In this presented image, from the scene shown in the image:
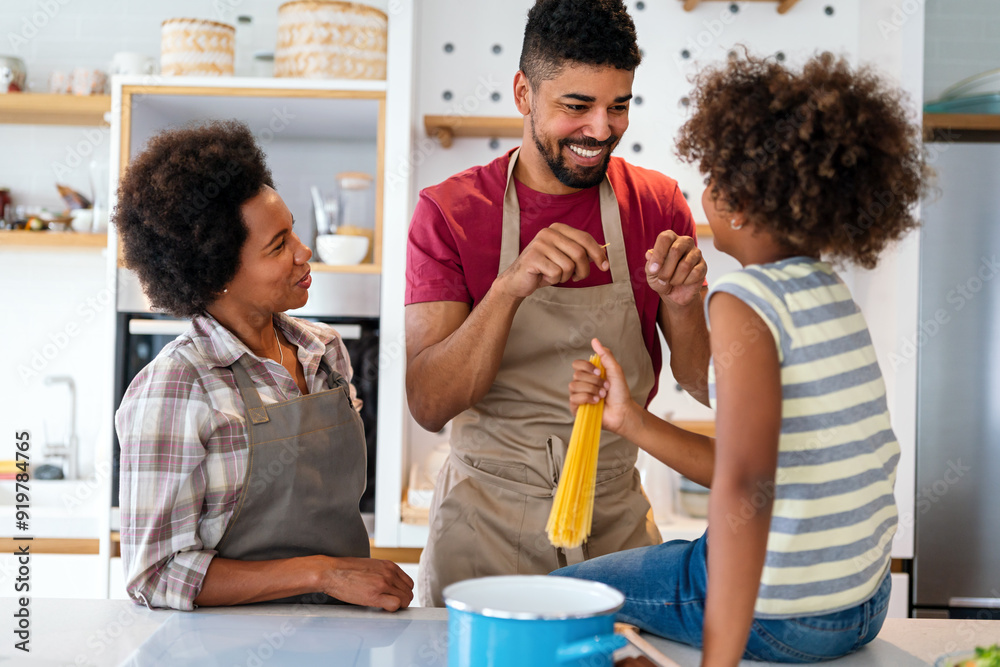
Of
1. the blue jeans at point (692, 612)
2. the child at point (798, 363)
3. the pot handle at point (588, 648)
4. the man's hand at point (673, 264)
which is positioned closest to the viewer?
the pot handle at point (588, 648)

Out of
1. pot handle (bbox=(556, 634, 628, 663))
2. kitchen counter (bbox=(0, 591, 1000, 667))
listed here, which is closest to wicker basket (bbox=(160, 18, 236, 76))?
kitchen counter (bbox=(0, 591, 1000, 667))

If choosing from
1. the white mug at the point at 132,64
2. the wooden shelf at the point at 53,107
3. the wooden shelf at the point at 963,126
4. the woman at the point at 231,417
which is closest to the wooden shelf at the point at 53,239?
the wooden shelf at the point at 53,107

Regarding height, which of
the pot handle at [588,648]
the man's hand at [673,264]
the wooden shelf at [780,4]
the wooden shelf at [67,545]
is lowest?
the wooden shelf at [67,545]

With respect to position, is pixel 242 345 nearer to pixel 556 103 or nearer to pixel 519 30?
pixel 556 103

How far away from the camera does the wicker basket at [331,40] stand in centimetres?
248

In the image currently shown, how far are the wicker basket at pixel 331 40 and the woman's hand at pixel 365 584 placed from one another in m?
1.79

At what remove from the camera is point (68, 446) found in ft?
9.36

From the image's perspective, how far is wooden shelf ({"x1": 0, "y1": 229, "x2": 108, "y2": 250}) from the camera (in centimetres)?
261

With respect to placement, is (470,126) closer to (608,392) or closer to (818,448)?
(608,392)

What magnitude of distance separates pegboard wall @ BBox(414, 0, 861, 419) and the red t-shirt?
138 centimetres

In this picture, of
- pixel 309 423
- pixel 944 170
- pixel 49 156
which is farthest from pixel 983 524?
pixel 49 156

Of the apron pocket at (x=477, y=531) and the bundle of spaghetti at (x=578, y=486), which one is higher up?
the bundle of spaghetti at (x=578, y=486)

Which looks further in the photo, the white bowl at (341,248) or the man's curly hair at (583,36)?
the white bowl at (341,248)

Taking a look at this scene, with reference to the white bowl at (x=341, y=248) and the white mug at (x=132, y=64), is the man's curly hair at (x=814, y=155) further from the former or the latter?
the white mug at (x=132, y=64)
